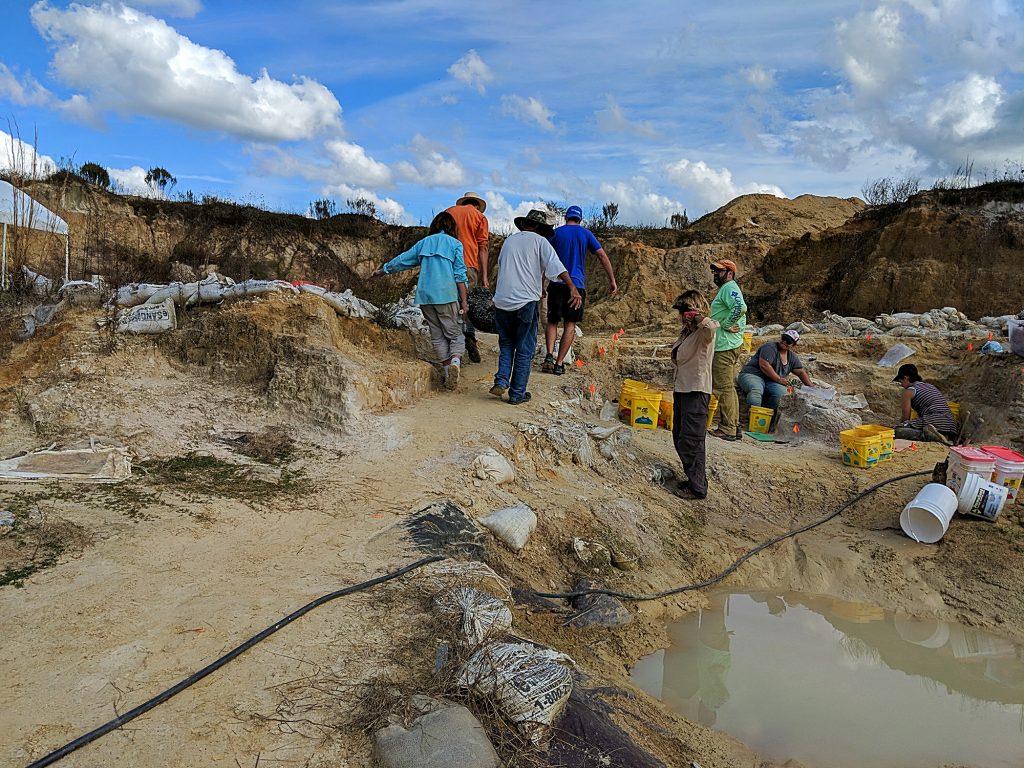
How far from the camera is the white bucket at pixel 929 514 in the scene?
5031 millimetres

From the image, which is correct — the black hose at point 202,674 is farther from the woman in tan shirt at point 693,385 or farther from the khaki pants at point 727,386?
the khaki pants at point 727,386

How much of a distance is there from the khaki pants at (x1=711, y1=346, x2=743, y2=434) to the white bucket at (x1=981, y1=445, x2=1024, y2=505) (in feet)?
7.51

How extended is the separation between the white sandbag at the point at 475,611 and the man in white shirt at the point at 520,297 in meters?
3.23

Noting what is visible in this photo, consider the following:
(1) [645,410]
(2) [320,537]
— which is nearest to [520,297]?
(1) [645,410]

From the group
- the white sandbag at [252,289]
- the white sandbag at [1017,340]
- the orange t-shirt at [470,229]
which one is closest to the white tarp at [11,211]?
the white sandbag at [252,289]

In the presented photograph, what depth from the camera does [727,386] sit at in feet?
22.9

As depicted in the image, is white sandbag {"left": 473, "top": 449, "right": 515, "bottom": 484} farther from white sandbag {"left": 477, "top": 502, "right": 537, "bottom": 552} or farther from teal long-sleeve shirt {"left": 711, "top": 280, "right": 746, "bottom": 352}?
teal long-sleeve shirt {"left": 711, "top": 280, "right": 746, "bottom": 352}

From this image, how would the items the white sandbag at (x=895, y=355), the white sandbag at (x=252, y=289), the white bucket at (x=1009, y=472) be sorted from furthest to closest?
the white sandbag at (x=895, y=355) < the white sandbag at (x=252, y=289) < the white bucket at (x=1009, y=472)

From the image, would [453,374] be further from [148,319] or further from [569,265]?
[148,319]

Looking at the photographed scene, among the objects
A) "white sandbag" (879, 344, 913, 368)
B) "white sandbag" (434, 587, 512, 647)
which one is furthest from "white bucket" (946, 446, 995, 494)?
"white sandbag" (434, 587, 512, 647)

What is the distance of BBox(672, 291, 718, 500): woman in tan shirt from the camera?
508 centimetres

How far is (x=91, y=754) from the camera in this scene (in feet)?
6.17

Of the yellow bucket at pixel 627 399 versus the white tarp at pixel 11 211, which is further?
the white tarp at pixel 11 211

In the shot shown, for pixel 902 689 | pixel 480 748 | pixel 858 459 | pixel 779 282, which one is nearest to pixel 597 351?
pixel 858 459
